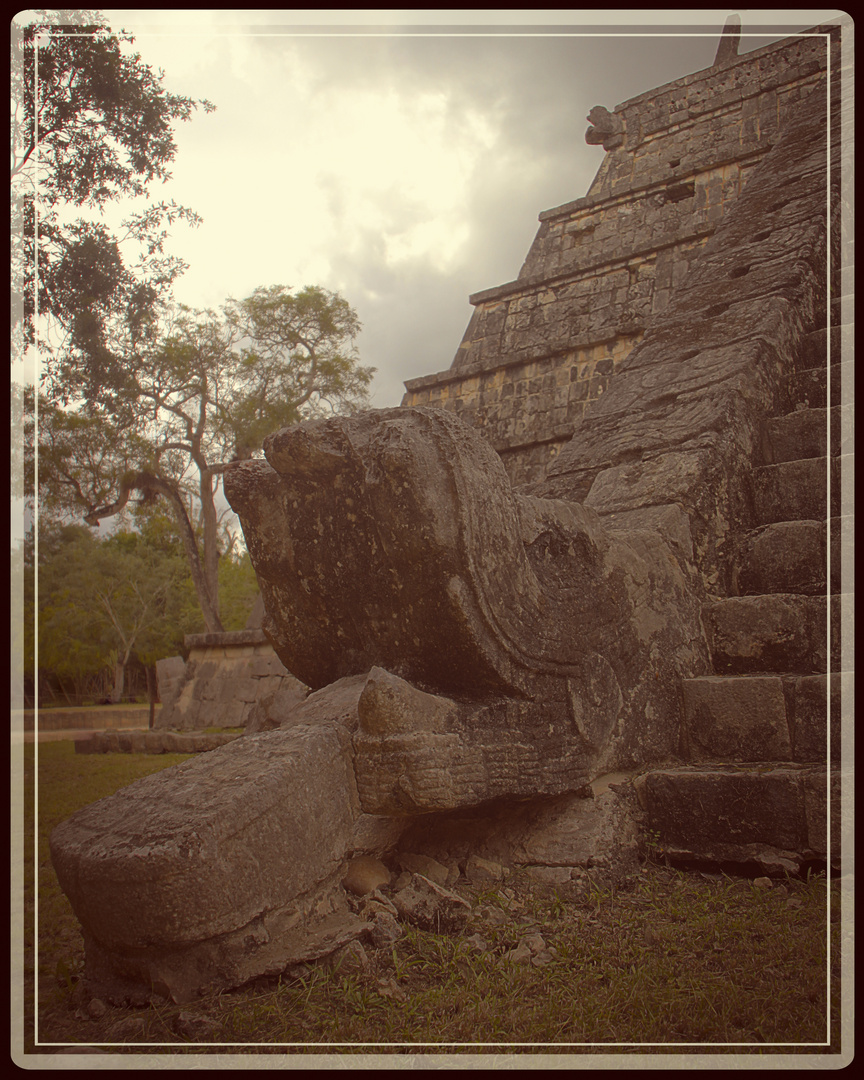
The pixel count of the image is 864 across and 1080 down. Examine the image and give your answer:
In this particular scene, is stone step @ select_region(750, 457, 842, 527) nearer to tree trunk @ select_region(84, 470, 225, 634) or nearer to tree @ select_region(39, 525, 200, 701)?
tree @ select_region(39, 525, 200, 701)

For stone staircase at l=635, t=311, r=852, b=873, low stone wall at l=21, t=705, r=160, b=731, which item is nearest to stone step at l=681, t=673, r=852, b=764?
stone staircase at l=635, t=311, r=852, b=873

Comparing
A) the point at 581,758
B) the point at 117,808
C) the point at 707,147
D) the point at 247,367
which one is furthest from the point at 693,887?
the point at 247,367

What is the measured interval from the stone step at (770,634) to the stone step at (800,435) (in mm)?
936

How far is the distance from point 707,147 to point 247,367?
13.3m

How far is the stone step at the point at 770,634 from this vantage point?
2.96 metres

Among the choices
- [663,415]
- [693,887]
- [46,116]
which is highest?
[46,116]

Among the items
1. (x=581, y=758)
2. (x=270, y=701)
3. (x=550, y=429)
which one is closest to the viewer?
(x=581, y=758)

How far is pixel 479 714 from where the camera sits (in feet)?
7.78

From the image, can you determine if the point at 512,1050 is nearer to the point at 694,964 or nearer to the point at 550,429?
the point at 694,964

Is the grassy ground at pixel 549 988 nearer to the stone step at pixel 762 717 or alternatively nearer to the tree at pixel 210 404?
the stone step at pixel 762 717

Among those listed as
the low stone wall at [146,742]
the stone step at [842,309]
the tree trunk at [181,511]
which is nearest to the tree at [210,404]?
the tree trunk at [181,511]

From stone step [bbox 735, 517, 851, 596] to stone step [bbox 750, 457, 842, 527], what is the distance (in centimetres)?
19

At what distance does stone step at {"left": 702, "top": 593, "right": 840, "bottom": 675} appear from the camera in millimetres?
2963

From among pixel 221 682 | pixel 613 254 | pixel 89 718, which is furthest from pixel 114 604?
pixel 613 254
